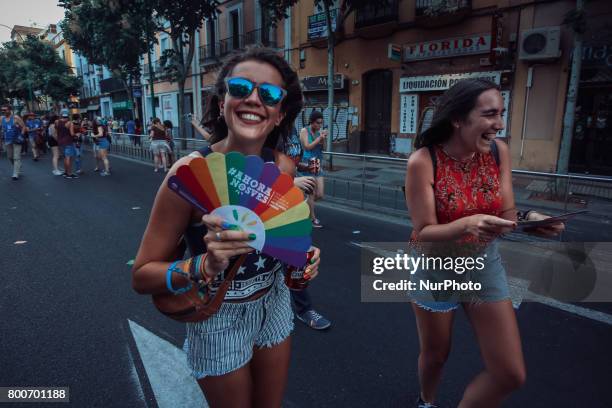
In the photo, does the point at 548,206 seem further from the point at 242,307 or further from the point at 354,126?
the point at 354,126

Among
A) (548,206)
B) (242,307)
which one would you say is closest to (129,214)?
(242,307)

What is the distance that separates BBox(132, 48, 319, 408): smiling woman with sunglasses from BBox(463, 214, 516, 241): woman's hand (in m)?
0.71

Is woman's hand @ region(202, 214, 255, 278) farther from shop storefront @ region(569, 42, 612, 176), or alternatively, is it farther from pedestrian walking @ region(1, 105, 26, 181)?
shop storefront @ region(569, 42, 612, 176)

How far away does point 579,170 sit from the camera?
11.3 metres

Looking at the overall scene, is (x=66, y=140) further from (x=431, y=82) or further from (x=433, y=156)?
(x=433, y=156)

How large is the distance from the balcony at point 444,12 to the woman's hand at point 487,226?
1184 cm

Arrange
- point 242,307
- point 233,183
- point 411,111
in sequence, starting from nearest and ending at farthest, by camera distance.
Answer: point 233,183
point 242,307
point 411,111

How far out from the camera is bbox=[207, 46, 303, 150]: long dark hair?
157cm

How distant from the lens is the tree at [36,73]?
33.8m

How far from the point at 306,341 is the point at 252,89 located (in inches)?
90.2

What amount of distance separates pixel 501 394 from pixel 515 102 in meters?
12.1

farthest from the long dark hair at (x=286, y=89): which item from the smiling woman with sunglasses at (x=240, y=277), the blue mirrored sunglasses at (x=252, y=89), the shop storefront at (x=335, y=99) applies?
the shop storefront at (x=335, y=99)

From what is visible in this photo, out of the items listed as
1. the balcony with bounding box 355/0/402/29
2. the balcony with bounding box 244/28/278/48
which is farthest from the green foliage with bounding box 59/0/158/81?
the balcony with bounding box 355/0/402/29

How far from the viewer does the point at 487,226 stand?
5.43 ft
